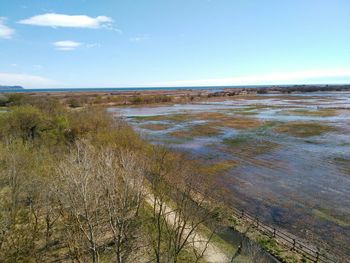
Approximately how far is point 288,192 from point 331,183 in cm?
582

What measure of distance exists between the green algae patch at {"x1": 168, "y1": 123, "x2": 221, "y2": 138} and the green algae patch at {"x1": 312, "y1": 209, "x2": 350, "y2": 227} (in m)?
37.0

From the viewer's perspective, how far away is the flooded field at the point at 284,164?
27031 millimetres

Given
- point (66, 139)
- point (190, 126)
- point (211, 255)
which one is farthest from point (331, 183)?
point (190, 126)

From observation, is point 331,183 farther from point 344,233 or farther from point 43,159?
point 43,159

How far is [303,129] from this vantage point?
219 ft

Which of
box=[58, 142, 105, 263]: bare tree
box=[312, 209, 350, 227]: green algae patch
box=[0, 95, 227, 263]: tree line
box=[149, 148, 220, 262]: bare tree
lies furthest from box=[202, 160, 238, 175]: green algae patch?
box=[58, 142, 105, 263]: bare tree

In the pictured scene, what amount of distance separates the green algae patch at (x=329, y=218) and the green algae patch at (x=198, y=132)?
37.0m

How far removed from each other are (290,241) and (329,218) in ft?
18.7

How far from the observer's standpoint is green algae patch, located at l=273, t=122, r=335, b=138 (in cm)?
6244

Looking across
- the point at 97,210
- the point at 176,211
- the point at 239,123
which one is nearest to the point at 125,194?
the point at 97,210

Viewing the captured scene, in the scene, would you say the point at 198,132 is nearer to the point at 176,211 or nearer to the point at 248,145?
the point at 248,145

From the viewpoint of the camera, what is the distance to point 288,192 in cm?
3256

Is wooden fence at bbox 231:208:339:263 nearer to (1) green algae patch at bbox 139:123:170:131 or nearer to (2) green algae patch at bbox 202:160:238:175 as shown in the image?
(2) green algae patch at bbox 202:160:238:175

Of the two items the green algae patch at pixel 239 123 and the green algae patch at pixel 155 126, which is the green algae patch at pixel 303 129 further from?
the green algae patch at pixel 155 126
